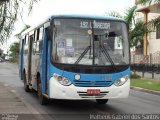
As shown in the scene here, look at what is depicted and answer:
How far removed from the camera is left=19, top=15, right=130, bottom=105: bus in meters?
13.2

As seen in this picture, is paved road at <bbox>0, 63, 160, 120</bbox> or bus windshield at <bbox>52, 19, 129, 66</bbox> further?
bus windshield at <bbox>52, 19, 129, 66</bbox>

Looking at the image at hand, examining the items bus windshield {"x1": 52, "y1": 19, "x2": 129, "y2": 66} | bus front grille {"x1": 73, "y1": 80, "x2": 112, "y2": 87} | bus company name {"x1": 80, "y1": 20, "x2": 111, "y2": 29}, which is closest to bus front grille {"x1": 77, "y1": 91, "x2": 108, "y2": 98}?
bus front grille {"x1": 73, "y1": 80, "x2": 112, "y2": 87}

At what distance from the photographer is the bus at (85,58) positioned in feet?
43.3

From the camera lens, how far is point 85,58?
44.1 ft

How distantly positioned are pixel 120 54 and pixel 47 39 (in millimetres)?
2382

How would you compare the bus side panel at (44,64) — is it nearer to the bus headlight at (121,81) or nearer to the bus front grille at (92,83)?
the bus front grille at (92,83)

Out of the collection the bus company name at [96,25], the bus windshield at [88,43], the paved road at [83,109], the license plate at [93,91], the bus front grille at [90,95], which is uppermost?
the bus company name at [96,25]

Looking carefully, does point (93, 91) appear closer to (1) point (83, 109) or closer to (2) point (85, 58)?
→ (2) point (85, 58)

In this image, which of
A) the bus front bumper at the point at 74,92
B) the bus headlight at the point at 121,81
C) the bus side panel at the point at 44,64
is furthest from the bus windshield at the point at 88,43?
the bus side panel at the point at 44,64

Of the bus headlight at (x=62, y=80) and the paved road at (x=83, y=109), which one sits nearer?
the paved road at (x=83, y=109)

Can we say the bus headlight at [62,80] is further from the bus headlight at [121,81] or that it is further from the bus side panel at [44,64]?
the bus headlight at [121,81]

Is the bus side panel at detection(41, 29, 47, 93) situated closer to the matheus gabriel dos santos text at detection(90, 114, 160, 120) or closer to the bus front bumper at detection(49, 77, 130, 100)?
the bus front bumper at detection(49, 77, 130, 100)

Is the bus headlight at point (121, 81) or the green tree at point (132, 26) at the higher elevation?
the green tree at point (132, 26)

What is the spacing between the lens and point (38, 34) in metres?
16.3
